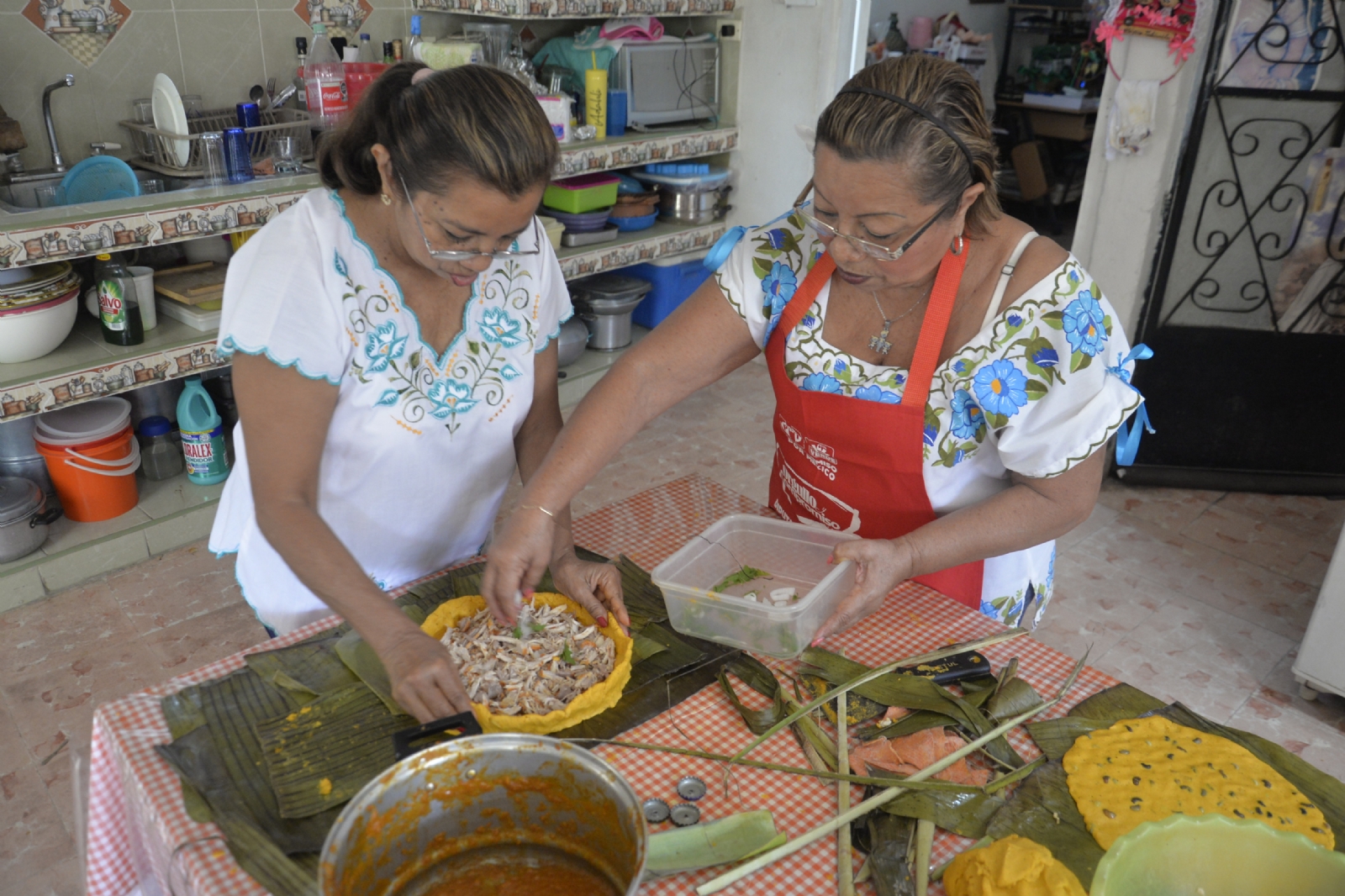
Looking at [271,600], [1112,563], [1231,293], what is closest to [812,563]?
[271,600]

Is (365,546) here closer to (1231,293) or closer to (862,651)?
(862,651)

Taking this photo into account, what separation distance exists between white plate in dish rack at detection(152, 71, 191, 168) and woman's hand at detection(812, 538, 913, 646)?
295 cm

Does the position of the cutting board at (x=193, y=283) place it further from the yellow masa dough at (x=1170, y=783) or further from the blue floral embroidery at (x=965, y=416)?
the yellow masa dough at (x=1170, y=783)

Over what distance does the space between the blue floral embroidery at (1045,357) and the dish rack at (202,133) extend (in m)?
2.92

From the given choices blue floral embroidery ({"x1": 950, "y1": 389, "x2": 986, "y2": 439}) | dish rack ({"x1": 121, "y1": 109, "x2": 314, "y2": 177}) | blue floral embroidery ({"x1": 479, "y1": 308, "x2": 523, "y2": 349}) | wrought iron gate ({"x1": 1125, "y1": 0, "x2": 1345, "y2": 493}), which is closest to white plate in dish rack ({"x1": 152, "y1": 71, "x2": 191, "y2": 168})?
dish rack ({"x1": 121, "y1": 109, "x2": 314, "y2": 177})

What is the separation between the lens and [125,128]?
353cm

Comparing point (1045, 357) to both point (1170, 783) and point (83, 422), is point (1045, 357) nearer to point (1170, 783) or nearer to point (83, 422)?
point (1170, 783)

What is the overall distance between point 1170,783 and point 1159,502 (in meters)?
3.10

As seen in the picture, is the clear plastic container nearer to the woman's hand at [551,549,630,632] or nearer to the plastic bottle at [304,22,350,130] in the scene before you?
the woman's hand at [551,549,630,632]

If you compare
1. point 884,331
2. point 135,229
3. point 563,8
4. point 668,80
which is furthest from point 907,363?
point 668,80

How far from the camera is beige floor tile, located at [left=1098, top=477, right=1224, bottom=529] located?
3.88m

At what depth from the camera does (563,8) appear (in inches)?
161

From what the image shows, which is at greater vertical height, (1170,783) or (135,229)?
(135,229)

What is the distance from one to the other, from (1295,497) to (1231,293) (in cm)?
95
